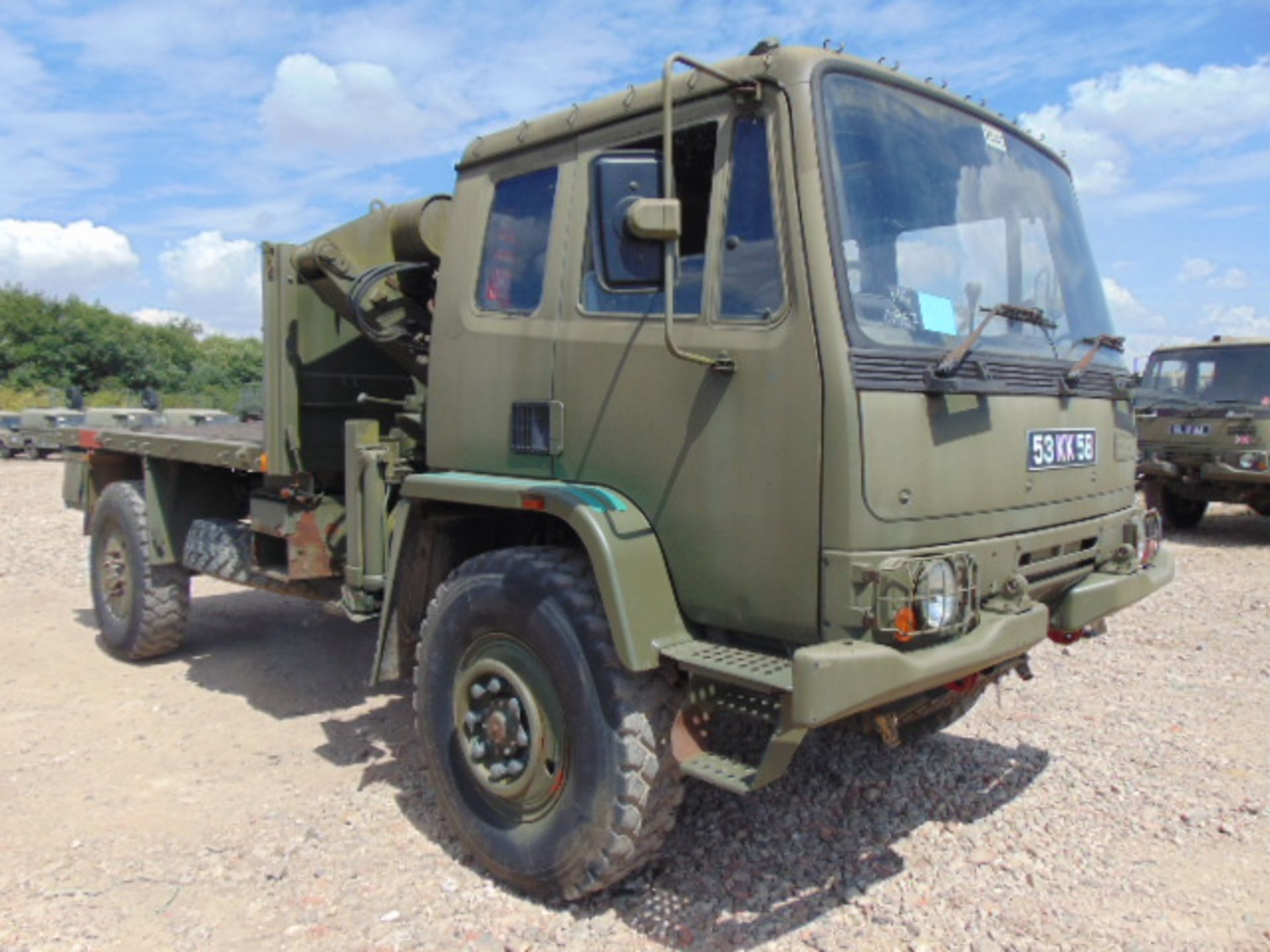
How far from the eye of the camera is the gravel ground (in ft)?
11.0

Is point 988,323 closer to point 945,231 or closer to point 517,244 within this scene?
point 945,231

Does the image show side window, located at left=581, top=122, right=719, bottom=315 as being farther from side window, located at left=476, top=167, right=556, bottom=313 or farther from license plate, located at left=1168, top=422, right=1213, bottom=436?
license plate, located at left=1168, top=422, right=1213, bottom=436

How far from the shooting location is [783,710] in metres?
2.86

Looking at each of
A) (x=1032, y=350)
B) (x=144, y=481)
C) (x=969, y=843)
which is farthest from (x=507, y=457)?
(x=144, y=481)

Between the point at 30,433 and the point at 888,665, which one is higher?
the point at 888,665

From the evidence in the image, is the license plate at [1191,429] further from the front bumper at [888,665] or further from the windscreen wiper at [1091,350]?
the front bumper at [888,665]

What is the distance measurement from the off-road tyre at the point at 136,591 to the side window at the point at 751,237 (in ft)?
15.4

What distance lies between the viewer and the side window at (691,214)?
10.7ft

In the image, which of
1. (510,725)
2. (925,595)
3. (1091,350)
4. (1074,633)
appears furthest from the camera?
(1091,350)

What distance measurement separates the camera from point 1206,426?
11.0 meters

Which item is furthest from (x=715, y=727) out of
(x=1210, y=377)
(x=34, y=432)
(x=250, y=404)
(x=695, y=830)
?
(x=34, y=432)

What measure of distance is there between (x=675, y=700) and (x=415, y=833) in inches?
55.5

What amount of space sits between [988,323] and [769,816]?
6.90 ft

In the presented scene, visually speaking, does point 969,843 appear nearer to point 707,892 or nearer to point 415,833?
point 707,892
